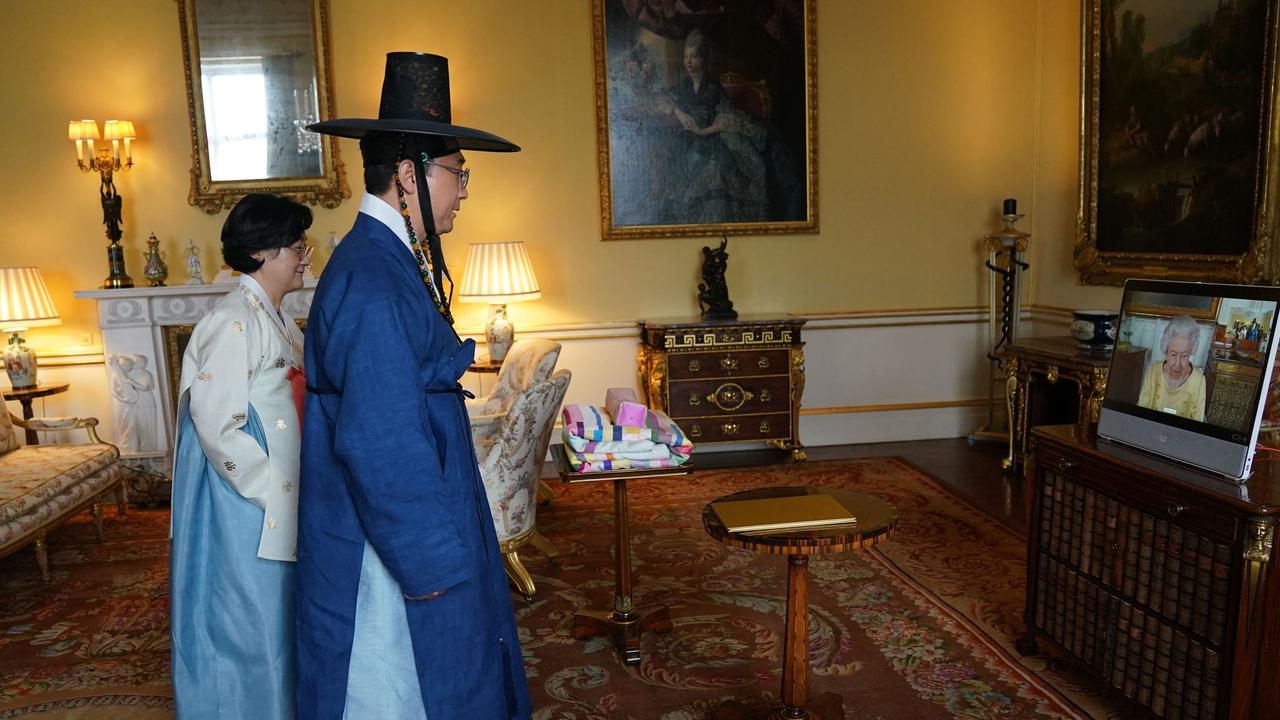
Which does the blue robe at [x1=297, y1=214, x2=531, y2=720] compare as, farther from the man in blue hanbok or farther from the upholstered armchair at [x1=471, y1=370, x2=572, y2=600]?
the upholstered armchair at [x1=471, y1=370, x2=572, y2=600]

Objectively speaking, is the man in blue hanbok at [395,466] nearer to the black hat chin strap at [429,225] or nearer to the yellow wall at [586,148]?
the black hat chin strap at [429,225]

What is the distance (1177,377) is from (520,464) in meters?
2.49

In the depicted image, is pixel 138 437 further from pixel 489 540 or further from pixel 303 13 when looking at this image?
pixel 489 540

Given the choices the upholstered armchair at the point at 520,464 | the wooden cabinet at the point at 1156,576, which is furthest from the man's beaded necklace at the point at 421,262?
the wooden cabinet at the point at 1156,576

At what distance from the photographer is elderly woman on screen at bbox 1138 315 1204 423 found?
2705 millimetres

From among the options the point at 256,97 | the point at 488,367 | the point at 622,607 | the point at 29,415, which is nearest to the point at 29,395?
the point at 29,415

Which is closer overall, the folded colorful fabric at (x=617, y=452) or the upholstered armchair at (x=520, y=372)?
the folded colorful fabric at (x=617, y=452)

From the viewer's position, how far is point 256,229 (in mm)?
2609

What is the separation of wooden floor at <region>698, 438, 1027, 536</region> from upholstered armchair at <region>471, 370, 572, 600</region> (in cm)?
254

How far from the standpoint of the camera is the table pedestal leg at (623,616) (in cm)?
350

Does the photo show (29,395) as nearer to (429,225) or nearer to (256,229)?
(256,229)

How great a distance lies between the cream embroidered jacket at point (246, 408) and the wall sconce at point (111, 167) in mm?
4124

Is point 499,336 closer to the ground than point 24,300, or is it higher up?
closer to the ground

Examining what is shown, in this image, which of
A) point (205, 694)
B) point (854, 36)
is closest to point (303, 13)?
point (854, 36)
